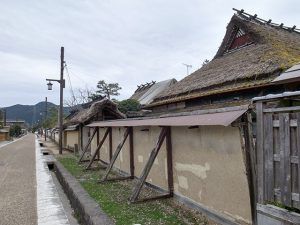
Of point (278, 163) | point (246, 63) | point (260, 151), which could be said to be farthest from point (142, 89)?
point (278, 163)

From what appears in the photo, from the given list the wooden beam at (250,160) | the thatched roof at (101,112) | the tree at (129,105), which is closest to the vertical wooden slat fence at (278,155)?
the wooden beam at (250,160)

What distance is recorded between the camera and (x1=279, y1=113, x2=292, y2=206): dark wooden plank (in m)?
4.04

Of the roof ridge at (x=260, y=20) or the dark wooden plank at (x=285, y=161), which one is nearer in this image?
the dark wooden plank at (x=285, y=161)

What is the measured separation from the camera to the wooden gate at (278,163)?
398 cm

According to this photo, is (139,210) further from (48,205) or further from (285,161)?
(285,161)

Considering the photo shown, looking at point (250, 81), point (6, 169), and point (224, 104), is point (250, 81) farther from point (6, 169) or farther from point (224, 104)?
point (6, 169)

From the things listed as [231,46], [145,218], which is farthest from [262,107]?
[231,46]

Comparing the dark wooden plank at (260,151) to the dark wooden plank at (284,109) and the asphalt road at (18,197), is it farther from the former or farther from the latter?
the asphalt road at (18,197)

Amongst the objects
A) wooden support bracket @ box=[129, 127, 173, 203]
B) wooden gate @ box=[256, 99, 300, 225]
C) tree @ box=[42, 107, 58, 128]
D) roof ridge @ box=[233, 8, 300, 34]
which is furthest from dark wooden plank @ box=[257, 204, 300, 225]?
tree @ box=[42, 107, 58, 128]

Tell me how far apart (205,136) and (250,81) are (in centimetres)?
465

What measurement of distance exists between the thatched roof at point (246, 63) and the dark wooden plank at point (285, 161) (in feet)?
18.6

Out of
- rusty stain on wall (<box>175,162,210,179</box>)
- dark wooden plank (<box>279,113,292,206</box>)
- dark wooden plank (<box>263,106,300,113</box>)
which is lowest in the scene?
rusty stain on wall (<box>175,162,210,179</box>)

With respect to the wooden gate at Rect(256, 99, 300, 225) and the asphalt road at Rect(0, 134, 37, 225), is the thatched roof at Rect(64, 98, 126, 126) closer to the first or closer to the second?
the asphalt road at Rect(0, 134, 37, 225)

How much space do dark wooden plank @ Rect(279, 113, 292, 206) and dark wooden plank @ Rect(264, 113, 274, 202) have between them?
0.18 m
